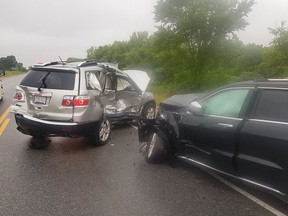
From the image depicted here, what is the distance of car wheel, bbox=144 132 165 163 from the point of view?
21.0 ft

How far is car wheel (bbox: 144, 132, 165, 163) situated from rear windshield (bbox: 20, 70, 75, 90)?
201 centimetres

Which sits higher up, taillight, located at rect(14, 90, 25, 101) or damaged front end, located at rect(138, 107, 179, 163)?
taillight, located at rect(14, 90, 25, 101)

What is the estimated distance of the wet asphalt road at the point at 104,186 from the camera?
4574 mm

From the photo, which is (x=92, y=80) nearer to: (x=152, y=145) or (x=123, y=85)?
(x=123, y=85)

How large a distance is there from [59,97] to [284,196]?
4628 millimetres

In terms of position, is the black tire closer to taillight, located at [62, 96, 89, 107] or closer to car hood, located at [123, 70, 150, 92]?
taillight, located at [62, 96, 89, 107]

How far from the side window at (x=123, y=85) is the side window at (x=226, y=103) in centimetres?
397

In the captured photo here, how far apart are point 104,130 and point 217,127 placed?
11.5ft

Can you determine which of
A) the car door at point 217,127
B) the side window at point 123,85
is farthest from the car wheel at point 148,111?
the car door at point 217,127

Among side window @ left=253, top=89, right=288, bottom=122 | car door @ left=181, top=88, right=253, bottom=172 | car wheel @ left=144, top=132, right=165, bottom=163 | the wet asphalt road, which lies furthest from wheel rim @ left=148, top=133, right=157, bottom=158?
side window @ left=253, top=89, right=288, bottom=122

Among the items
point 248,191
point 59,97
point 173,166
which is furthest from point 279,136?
point 59,97

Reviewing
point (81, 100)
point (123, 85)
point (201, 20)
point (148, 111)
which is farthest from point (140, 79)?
point (201, 20)

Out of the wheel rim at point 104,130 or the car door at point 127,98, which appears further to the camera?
the car door at point 127,98

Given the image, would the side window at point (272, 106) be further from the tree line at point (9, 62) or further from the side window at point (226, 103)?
the tree line at point (9, 62)
